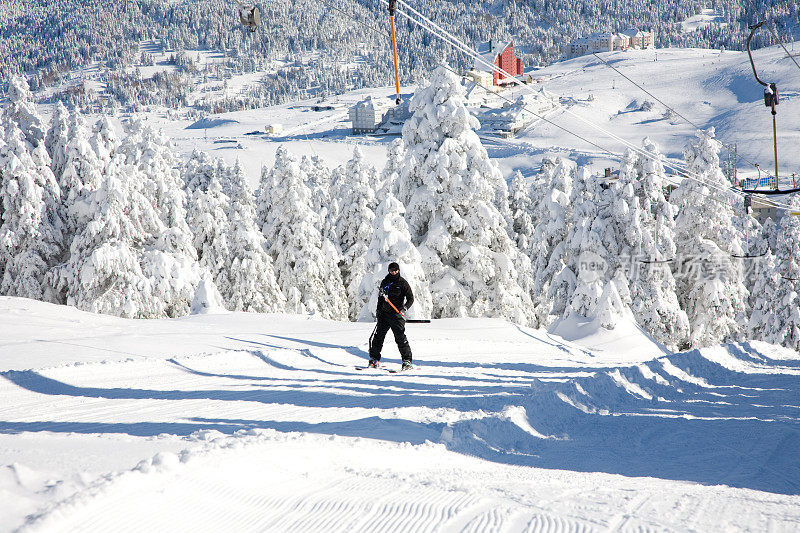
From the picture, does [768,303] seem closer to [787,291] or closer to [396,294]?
[787,291]

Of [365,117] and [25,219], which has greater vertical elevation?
[365,117]

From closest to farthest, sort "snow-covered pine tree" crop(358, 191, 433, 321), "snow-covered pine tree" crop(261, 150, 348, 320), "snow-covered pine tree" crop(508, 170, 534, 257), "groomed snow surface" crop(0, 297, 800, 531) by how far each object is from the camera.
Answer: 1. "groomed snow surface" crop(0, 297, 800, 531)
2. "snow-covered pine tree" crop(358, 191, 433, 321)
3. "snow-covered pine tree" crop(261, 150, 348, 320)
4. "snow-covered pine tree" crop(508, 170, 534, 257)

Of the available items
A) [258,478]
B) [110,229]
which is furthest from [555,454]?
[110,229]

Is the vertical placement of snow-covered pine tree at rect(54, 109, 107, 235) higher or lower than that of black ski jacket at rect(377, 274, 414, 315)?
higher

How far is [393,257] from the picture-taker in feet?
69.9

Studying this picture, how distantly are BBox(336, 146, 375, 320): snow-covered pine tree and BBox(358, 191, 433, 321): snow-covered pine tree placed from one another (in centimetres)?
909

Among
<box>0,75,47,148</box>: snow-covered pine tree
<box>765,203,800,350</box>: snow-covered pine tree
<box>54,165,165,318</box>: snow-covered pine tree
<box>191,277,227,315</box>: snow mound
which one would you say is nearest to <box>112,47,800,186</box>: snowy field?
<box>765,203,800,350</box>: snow-covered pine tree

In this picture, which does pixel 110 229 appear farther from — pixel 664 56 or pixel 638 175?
pixel 664 56

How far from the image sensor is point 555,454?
281 inches

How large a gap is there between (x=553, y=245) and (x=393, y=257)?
49.1 feet

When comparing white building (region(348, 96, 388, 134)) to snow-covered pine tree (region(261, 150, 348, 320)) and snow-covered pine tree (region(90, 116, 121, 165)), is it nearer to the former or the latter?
snow-covered pine tree (region(261, 150, 348, 320))

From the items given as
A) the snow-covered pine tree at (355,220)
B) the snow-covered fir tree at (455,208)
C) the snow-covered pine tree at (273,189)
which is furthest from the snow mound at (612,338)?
the snow-covered pine tree at (273,189)

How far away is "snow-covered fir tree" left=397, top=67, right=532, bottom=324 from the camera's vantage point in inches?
878

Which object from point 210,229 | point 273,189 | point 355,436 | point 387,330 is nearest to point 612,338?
point 387,330
